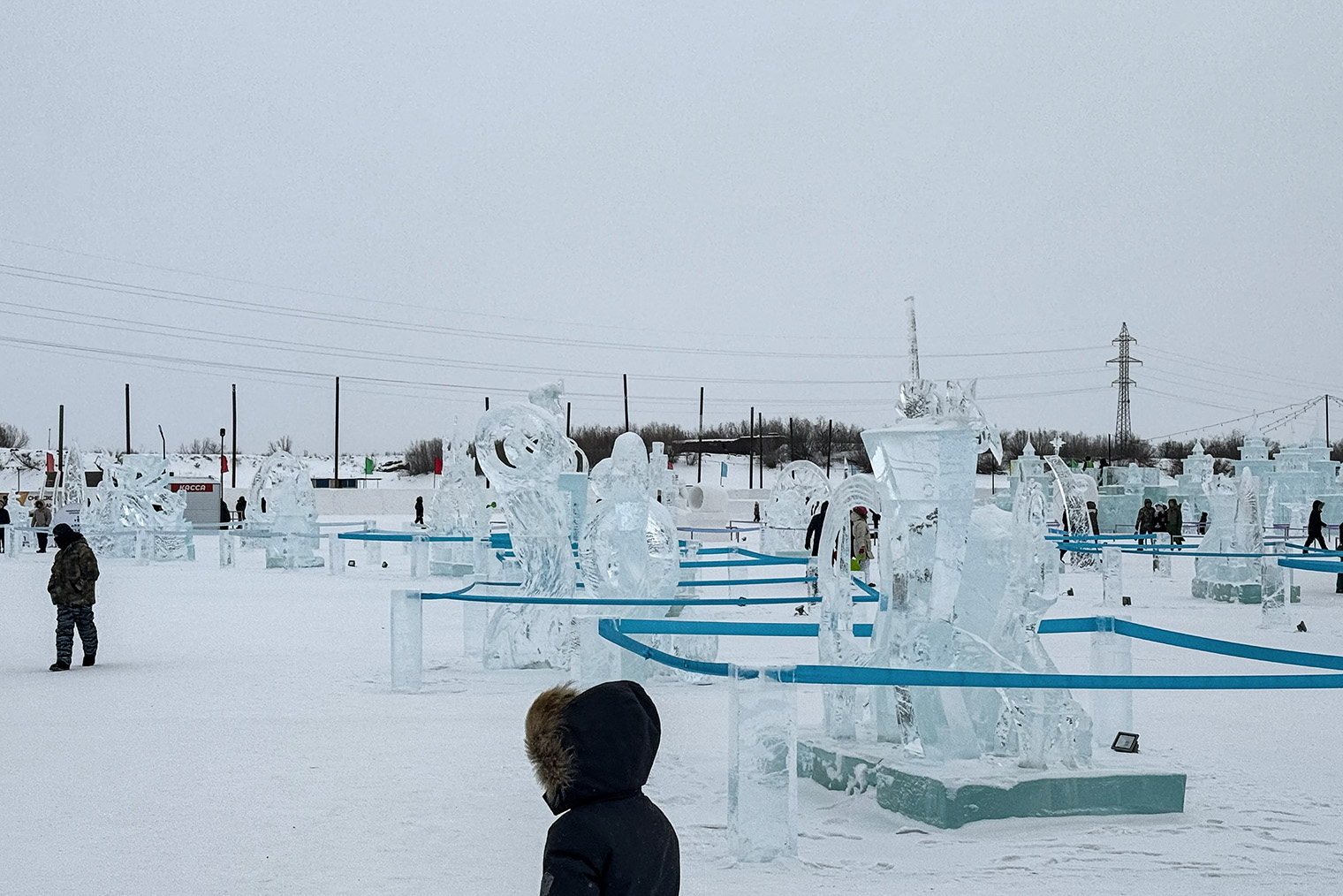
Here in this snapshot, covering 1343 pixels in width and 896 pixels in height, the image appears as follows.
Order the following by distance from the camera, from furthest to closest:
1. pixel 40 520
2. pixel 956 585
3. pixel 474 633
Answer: pixel 40 520
pixel 474 633
pixel 956 585

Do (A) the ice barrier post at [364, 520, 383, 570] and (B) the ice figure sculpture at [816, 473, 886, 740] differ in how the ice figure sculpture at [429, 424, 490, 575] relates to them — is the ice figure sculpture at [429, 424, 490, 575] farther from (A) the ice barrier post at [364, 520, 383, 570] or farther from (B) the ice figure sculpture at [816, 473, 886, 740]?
(B) the ice figure sculpture at [816, 473, 886, 740]

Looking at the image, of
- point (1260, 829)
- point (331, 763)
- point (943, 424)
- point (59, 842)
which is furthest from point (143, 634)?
point (1260, 829)

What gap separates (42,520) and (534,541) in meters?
22.5

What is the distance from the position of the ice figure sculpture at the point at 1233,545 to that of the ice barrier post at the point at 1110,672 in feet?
37.1

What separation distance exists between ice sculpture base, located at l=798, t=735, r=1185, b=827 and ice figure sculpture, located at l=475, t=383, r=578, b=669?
548cm

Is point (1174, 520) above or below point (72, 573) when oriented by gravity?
above

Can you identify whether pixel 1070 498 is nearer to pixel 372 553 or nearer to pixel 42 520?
pixel 372 553

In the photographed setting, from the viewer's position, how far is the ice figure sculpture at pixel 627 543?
11.2m

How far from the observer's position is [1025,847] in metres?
5.94

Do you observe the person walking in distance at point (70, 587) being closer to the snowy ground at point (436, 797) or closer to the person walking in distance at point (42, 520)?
the snowy ground at point (436, 797)

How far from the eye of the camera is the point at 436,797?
22.7 ft

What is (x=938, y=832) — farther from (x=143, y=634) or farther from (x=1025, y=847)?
(x=143, y=634)

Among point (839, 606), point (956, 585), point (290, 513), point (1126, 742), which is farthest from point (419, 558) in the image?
point (1126, 742)

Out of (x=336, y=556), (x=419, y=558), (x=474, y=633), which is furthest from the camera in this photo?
(x=336, y=556)
